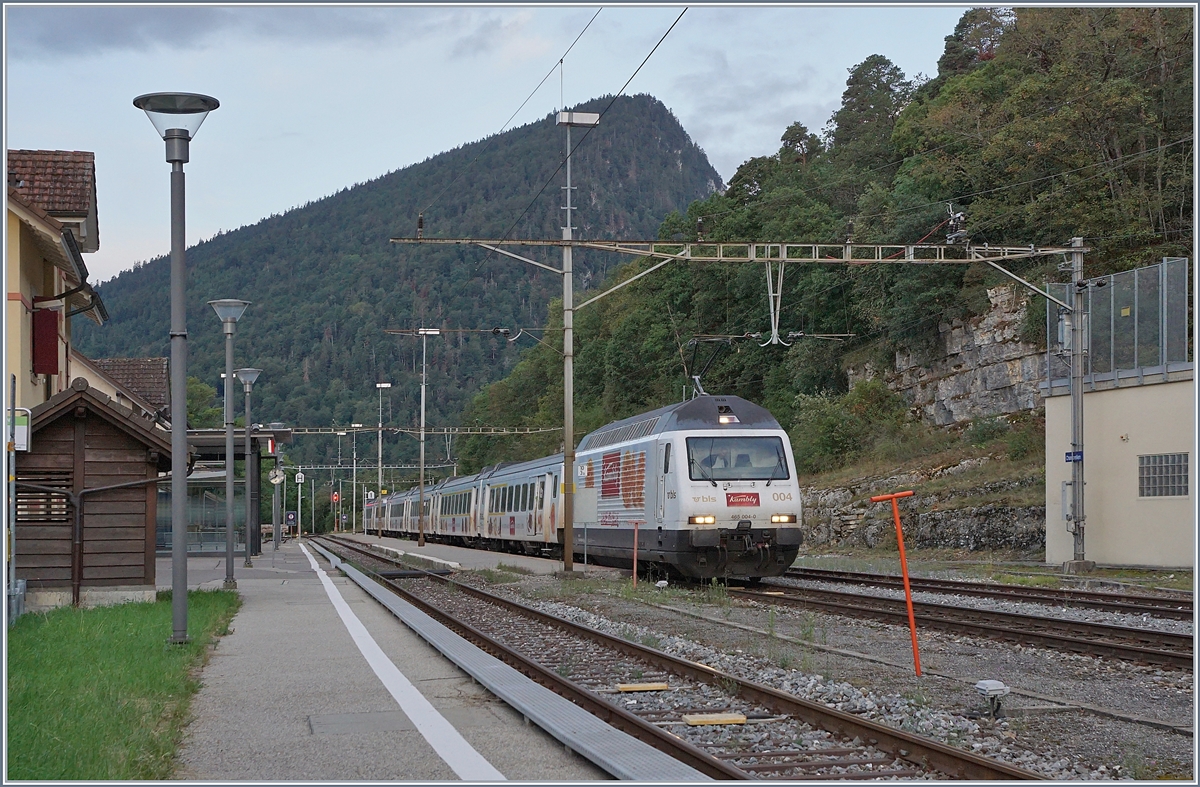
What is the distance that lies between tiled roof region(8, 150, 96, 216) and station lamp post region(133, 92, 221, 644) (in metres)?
9.82

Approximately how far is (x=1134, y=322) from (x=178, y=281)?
20040 millimetres

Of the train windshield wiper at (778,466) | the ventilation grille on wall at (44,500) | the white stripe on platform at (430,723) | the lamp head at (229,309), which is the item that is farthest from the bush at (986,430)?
the white stripe on platform at (430,723)

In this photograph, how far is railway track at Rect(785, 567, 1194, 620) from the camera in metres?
16.2

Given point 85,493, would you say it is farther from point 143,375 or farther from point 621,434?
point 143,375

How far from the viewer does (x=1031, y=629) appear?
14172mm

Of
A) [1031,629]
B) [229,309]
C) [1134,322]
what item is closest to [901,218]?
A: [1134,322]

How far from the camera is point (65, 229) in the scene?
66.4 feet

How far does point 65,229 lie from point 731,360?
156 ft

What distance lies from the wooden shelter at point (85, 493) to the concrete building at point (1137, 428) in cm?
Answer: 1802

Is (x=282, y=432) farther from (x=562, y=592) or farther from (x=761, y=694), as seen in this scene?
(x=761, y=694)

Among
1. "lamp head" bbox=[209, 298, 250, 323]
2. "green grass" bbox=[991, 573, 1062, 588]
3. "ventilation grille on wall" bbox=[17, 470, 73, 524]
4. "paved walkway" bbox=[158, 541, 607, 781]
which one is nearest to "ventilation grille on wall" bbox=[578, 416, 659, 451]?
"green grass" bbox=[991, 573, 1062, 588]

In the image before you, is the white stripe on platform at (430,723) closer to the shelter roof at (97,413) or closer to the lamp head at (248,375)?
the shelter roof at (97,413)

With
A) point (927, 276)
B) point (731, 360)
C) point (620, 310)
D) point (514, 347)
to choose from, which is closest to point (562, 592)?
point (927, 276)

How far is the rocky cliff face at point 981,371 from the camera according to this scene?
4150 centimetres
